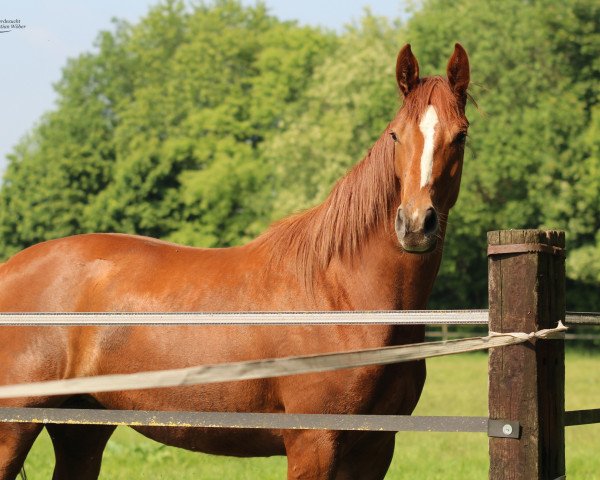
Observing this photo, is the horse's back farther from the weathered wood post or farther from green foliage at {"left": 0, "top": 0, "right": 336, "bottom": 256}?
green foliage at {"left": 0, "top": 0, "right": 336, "bottom": 256}

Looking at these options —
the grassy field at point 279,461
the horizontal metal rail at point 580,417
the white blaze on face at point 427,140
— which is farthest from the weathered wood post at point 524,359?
the grassy field at point 279,461

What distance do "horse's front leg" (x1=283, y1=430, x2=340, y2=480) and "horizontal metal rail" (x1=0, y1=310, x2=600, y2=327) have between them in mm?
836

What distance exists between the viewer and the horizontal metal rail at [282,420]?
11.3 feet

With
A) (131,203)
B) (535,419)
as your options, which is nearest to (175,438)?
(535,419)

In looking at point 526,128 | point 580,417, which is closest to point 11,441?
point 580,417

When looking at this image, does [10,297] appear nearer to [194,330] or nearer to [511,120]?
[194,330]

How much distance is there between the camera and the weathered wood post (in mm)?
3387

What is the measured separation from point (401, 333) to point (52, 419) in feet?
5.47

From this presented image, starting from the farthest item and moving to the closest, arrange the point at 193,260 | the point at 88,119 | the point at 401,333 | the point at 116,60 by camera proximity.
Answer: the point at 116,60 < the point at 88,119 < the point at 193,260 < the point at 401,333

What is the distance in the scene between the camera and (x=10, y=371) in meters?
5.23

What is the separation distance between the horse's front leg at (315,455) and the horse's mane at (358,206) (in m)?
0.81

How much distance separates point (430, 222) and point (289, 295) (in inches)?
38.0

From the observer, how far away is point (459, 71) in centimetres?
477

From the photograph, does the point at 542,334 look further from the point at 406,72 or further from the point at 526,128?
the point at 526,128
